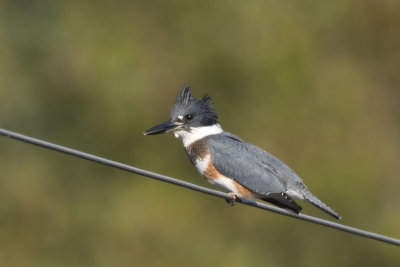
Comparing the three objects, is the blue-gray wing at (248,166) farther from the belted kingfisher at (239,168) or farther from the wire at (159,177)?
the wire at (159,177)

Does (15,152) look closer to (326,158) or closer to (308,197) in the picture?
(326,158)

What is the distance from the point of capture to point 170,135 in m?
10.9

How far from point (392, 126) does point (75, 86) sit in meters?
4.33

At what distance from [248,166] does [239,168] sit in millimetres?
64

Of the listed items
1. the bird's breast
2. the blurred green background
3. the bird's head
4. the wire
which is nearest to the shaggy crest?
the bird's head

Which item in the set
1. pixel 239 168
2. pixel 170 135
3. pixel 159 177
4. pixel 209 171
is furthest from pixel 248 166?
pixel 170 135

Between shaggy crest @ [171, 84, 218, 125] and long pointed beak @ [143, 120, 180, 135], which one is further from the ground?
shaggy crest @ [171, 84, 218, 125]

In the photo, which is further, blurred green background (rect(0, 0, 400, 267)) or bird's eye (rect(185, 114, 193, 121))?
blurred green background (rect(0, 0, 400, 267))

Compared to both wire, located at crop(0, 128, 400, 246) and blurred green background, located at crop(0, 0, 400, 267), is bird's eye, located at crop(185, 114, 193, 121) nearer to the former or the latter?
wire, located at crop(0, 128, 400, 246)

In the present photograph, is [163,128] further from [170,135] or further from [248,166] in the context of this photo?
[170,135]

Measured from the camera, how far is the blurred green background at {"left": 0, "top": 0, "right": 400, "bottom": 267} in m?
10.7

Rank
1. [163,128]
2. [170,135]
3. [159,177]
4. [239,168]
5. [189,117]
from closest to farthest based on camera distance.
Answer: [159,177] < [239,168] < [163,128] < [189,117] < [170,135]

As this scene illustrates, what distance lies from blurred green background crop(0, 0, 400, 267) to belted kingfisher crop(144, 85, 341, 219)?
13.9ft

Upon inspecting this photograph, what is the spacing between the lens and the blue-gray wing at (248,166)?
232 inches
